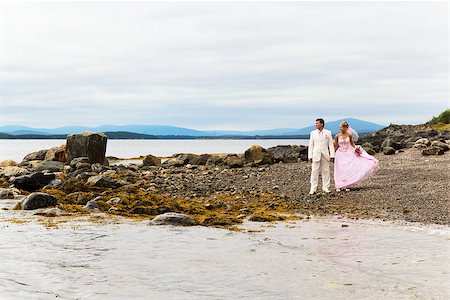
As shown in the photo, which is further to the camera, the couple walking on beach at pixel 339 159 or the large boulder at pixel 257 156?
the large boulder at pixel 257 156

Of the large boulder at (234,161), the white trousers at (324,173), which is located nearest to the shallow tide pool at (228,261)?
the white trousers at (324,173)

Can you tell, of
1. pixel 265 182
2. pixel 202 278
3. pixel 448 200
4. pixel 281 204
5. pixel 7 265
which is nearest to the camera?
pixel 202 278

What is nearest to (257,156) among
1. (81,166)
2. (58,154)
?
(81,166)

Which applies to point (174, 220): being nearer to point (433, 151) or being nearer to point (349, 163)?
point (349, 163)

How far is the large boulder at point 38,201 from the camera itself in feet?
62.0

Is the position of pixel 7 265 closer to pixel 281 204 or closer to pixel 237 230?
pixel 237 230

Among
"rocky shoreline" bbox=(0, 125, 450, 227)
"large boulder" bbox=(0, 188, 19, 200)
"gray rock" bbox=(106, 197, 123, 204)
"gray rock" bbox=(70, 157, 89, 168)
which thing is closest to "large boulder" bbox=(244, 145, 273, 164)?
"rocky shoreline" bbox=(0, 125, 450, 227)

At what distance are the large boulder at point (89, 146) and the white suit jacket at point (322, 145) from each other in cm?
2075

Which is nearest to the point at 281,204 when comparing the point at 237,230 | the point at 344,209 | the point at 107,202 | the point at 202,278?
the point at 344,209

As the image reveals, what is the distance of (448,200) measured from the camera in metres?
17.3

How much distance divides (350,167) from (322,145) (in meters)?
1.45

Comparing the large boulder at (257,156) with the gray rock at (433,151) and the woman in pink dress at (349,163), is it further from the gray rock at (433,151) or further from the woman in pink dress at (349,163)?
the woman in pink dress at (349,163)

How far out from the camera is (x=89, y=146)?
1486 inches

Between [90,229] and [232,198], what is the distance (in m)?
6.97
